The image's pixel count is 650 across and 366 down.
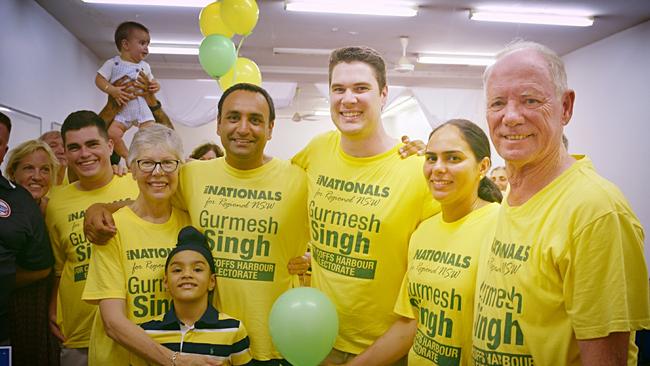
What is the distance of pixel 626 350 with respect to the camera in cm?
138

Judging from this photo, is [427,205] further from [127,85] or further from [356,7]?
[356,7]

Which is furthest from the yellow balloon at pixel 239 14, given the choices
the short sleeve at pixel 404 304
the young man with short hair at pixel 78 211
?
the short sleeve at pixel 404 304

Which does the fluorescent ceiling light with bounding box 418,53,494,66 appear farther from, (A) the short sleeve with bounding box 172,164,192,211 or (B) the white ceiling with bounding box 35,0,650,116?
(A) the short sleeve with bounding box 172,164,192,211

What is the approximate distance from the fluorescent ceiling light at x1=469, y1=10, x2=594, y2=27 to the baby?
4.48 meters

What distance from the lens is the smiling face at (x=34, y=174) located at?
326 cm

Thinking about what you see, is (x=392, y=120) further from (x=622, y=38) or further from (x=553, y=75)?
(x=553, y=75)

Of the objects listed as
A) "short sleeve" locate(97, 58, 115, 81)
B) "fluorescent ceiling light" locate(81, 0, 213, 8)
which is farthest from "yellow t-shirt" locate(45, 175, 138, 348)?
"fluorescent ceiling light" locate(81, 0, 213, 8)

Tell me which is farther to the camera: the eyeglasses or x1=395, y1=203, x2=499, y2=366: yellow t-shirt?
the eyeglasses

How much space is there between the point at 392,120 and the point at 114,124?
12.9m

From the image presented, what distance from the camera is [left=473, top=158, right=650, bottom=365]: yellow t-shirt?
1.35m

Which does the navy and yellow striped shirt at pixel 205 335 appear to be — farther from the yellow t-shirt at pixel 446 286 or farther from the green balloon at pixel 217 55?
the green balloon at pixel 217 55

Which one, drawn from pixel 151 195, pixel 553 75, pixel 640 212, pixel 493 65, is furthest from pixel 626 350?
pixel 640 212

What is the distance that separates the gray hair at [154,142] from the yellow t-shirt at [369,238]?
722 millimetres

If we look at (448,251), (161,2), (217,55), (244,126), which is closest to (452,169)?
(448,251)
